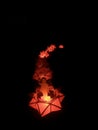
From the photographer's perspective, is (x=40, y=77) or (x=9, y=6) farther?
(x=9, y=6)

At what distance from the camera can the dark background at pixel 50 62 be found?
3.71 metres

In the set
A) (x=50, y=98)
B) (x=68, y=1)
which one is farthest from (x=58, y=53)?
(x=68, y=1)

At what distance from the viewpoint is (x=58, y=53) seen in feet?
17.5

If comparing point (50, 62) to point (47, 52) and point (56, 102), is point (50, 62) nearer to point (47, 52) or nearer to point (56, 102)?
point (47, 52)

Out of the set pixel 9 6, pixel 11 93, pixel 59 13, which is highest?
pixel 9 6

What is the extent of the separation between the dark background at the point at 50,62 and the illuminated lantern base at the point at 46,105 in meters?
0.18

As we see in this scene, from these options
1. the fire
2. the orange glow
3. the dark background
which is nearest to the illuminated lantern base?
the fire

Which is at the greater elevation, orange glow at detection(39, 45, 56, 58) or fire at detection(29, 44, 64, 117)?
orange glow at detection(39, 45, 56, 58)

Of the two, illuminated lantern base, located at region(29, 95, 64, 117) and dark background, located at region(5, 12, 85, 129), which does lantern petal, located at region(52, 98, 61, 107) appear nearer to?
illuminated lantern base, located at region(29, 95, 64, 117)

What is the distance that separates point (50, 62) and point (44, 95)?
1434mm

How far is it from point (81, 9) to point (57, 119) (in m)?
5.08

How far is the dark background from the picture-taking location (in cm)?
371

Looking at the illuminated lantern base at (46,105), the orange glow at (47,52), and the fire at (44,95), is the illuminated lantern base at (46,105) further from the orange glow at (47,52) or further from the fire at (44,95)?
the orange glow at (47,52)

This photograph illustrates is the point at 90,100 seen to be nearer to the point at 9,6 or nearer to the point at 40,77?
the point at 40,77
